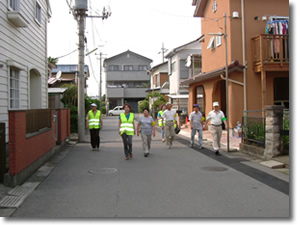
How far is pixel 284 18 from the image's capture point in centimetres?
1636

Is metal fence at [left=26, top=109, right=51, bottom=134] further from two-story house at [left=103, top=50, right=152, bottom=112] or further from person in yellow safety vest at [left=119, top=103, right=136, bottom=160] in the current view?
two-story house at [left=103, top=50, right=152, bottom=112]

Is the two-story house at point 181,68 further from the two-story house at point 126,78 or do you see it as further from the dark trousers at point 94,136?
the two-story house at point 126,78

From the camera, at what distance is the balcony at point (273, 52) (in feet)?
48.7

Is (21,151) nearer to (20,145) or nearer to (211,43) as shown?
(20,145)

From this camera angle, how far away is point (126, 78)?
199 feet

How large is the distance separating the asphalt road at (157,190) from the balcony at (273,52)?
7.20 metres

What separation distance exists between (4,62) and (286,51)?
12.6 m

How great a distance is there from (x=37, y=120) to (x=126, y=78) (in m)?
52.7

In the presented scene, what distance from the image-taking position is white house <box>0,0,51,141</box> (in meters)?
8.92

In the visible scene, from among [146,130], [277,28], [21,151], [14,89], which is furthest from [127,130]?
[277,28]

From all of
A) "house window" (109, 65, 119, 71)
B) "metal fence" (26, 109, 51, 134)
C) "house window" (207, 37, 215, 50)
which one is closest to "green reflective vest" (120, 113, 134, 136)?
"metal fence" (26, 109, 51, 134)

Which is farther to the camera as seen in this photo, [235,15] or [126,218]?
[235,15]

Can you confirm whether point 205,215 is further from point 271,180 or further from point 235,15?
point 235,15

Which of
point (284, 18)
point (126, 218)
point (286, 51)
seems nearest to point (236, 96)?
point (286, 51)
